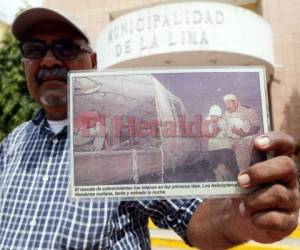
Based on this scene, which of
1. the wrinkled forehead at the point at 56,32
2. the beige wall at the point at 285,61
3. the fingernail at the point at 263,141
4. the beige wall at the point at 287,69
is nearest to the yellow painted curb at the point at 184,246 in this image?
the wrinkled forehead at the point at 56,32

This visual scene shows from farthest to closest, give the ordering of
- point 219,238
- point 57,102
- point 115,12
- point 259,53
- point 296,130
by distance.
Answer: point 115,12
point 296,130
point 259,53
point 57,102
point 219,238

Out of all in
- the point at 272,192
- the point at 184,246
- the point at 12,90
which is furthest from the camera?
the point at 12,90

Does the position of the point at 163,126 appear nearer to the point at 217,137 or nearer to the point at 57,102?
the point at 217,137

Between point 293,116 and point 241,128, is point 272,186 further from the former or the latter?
point 293,116

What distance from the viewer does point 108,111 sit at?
105 centimetres

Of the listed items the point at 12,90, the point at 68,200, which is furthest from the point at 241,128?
the point at 12,90

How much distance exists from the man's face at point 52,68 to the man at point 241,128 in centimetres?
81

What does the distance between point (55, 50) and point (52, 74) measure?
0.10 metres

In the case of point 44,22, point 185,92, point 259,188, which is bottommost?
point 259,188

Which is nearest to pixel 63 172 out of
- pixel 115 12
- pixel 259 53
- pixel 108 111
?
pixel 108 111

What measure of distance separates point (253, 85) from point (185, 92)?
0.18 m

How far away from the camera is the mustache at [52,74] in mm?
1613

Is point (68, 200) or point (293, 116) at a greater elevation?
point (293, 116)

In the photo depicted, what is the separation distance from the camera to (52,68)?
1630 millimetres
